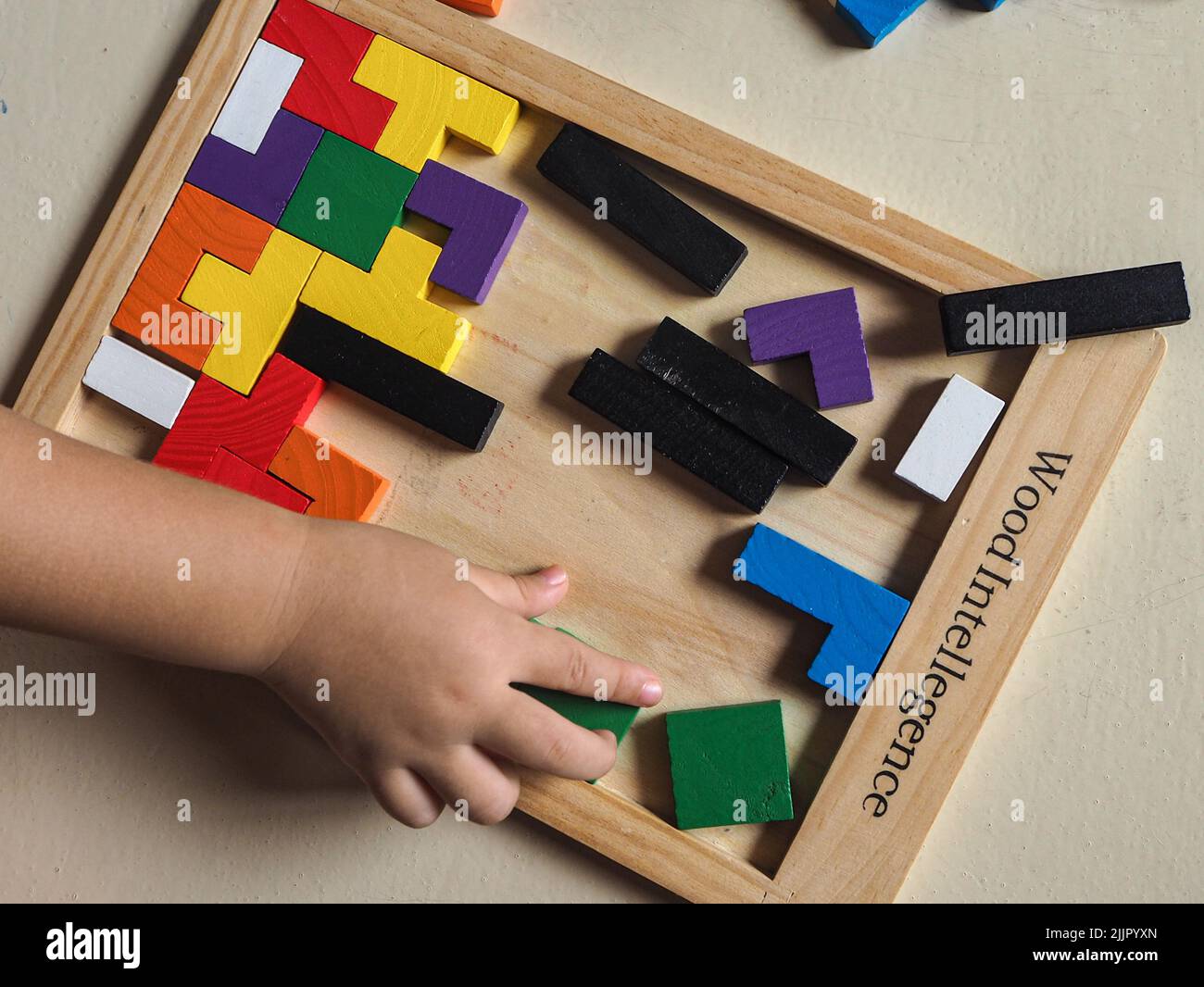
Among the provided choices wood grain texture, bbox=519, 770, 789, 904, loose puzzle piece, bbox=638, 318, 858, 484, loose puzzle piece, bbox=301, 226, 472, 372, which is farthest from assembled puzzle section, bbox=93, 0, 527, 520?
wood grain texture, bbox=519, 770, 789, 904

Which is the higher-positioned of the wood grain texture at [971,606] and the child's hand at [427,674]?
the wood grain texture at [971,606]

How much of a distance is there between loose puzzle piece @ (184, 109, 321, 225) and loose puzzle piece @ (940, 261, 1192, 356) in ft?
1.43

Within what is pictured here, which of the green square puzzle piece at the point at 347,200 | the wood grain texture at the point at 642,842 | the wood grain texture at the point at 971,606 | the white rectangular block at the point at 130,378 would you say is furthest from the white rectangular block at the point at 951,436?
the white rectangular block at the point at 130,378

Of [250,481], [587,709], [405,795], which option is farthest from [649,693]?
[250,481]

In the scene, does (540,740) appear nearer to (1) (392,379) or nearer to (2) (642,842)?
(2) (642,842)

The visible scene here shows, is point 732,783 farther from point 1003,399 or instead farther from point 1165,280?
point 1165,280

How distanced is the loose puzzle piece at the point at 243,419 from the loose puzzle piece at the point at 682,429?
18 centimetres

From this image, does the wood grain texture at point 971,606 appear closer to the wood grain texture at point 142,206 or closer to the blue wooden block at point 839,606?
the blue wooden block at point 839,606

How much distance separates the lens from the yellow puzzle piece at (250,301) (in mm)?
688

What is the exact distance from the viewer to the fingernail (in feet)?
2.11

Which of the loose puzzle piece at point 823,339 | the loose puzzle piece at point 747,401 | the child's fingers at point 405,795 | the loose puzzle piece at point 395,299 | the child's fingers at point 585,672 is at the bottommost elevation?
the child's fingers at point 405,795

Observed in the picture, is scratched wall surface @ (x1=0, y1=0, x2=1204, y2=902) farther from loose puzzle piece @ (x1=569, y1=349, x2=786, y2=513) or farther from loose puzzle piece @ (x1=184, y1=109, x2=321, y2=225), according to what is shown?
loose puzzle piece @ (x1=569, y1=349, x2=786, y2=513)

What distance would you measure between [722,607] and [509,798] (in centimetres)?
18

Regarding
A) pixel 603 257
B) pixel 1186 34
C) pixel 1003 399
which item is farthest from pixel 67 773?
pixel 1186 34
